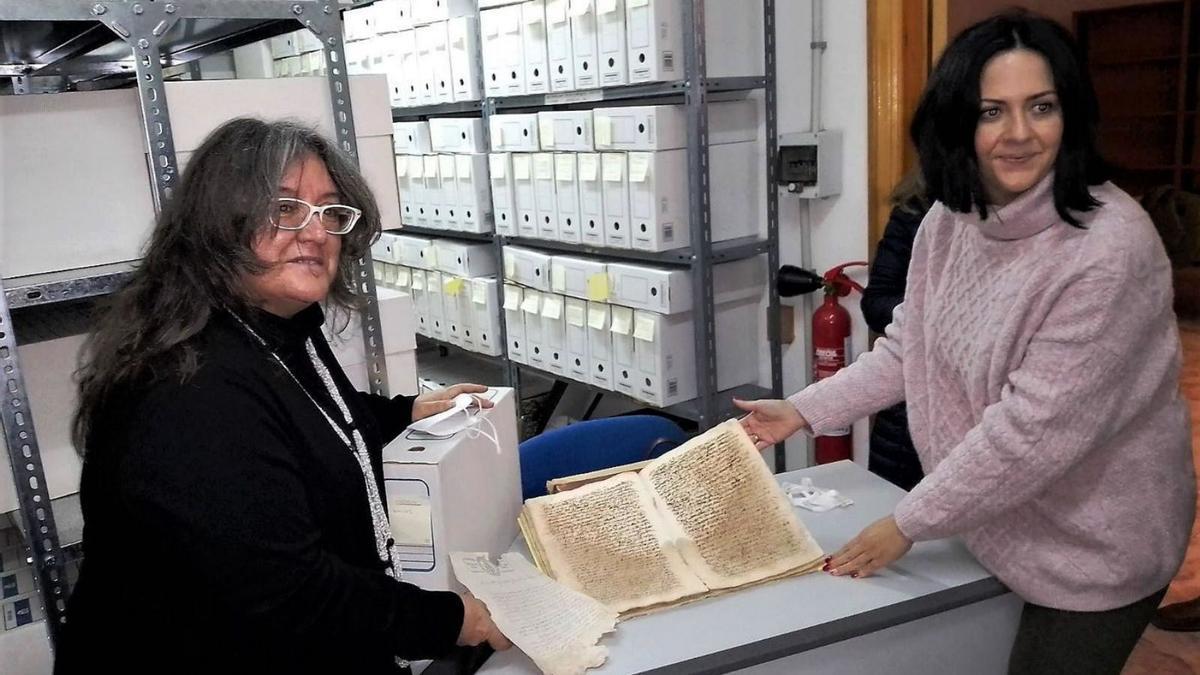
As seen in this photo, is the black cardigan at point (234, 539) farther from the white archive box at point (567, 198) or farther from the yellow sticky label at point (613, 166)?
the white archive box at point (567, 198)

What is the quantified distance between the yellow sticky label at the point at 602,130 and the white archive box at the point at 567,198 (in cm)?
11

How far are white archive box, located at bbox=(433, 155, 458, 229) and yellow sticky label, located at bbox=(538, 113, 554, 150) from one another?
1.72 feet

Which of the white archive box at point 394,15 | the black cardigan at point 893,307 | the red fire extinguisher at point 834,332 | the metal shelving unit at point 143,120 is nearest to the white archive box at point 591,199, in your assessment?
the red fire extinguisher at point 834,332

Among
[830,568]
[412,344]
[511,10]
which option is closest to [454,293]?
[511,10]

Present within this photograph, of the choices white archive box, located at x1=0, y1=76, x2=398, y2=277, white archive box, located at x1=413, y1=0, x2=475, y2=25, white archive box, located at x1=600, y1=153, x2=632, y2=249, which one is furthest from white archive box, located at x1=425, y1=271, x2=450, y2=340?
white archive box, located at x1=0, y1=76, x2=398, y2=277

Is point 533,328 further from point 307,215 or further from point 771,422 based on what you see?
point 307,215

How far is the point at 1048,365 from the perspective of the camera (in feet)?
3.41

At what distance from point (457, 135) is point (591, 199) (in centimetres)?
76

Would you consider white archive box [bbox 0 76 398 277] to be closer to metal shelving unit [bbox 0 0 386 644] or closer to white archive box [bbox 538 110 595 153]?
metal shelving unit [bbox 0 0 386 644]

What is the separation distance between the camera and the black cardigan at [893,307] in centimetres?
203

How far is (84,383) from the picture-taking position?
0.99m

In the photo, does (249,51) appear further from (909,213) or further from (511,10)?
(909,213)

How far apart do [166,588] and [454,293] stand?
8.20 feet

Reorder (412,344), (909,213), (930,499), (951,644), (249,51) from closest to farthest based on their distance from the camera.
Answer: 1. (930,499)
2. (951,644)
3. (412,344)
4. (909,213)
5. (249,51)
